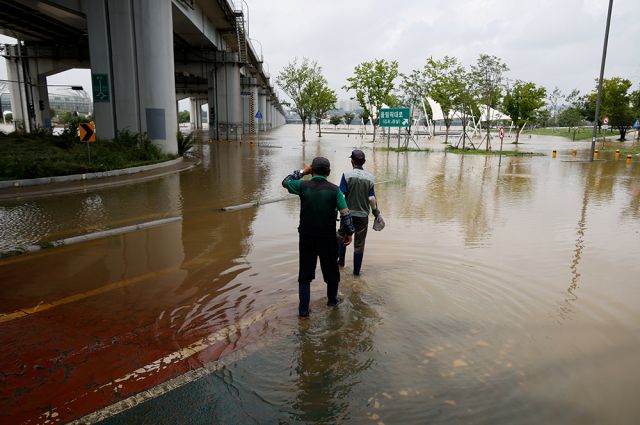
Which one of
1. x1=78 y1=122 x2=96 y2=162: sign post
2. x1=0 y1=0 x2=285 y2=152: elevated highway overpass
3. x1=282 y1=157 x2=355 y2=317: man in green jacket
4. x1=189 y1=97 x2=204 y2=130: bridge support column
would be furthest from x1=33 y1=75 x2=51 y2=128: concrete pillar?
x1=189 y1=97 x2=204 y2=130: bridge support column

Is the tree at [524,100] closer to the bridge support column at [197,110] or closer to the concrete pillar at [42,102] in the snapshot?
the concrete pillar at [42,102]

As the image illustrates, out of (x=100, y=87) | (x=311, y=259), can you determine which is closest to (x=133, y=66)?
(x=100, y=87)

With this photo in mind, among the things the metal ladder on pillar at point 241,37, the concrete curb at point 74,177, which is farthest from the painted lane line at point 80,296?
the metal ladder on pillar at point 241,37

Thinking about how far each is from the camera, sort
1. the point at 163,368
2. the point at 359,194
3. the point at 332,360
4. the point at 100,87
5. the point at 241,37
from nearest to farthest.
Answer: the point at 163,368, the point at 332,360, the point at 359,194, the point at 100,87, the point at 241,37

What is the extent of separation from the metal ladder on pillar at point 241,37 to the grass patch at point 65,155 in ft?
56.7

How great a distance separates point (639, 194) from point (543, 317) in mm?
11360

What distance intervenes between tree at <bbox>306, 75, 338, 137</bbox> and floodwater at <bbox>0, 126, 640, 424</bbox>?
1381 inches

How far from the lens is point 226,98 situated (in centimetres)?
4162

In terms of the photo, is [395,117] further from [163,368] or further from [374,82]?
[163,368]

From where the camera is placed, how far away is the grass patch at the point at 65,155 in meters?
13.1

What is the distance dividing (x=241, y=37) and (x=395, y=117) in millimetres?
15901

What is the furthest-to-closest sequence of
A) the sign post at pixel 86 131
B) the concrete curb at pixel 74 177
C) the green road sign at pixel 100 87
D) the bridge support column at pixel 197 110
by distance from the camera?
the bridge support column at pixel 197 110, the green road sign at pixel 100 87, the sign post at pixel 86 131, the concrete curb at pixel 74 177

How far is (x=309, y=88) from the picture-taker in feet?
139

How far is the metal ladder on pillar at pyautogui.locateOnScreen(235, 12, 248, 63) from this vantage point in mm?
33812
